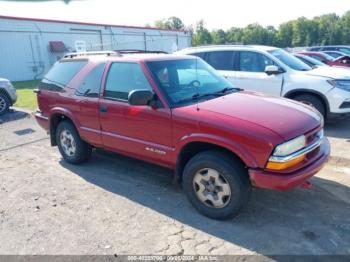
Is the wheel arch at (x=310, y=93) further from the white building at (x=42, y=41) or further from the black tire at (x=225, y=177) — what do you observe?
the white building at (x=42, y=41)

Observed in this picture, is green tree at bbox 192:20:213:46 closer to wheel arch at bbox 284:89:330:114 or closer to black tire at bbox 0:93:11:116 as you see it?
black tire at bbox 0:93:11:116

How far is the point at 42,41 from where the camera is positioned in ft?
78.1

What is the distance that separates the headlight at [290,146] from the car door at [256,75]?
4.20m

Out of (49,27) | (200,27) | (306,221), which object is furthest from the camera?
(200,27)

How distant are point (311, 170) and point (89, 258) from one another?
238cm

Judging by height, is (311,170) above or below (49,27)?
below

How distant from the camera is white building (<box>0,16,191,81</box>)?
21.7 meters

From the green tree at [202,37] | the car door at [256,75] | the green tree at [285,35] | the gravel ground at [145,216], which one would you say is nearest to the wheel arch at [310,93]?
the car door at [256,75]

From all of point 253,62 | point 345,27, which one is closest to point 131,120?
point 253,62

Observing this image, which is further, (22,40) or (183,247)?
(22,40)

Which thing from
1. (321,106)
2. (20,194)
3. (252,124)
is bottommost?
(20,194)

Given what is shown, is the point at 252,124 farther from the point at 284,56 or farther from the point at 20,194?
the point at 284,56

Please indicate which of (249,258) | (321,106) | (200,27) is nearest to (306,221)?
(249,258)

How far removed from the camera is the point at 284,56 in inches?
314
